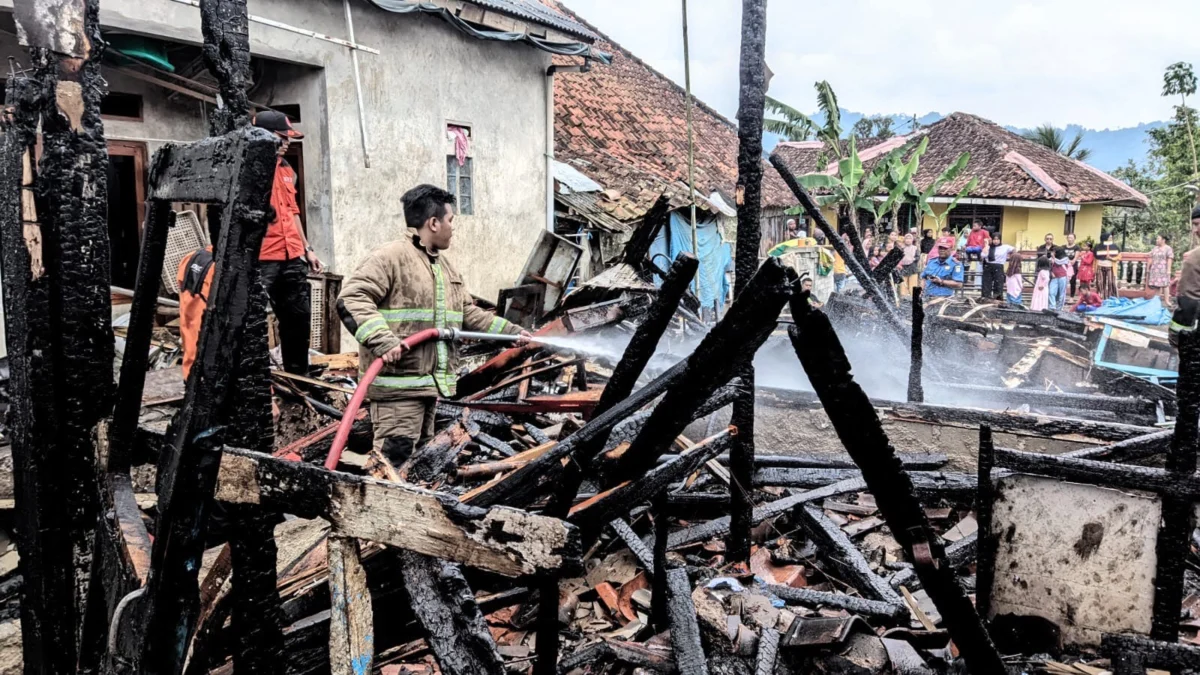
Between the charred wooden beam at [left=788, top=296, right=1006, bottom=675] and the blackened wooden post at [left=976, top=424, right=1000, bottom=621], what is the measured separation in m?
0.95

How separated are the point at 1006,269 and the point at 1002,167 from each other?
429 inches

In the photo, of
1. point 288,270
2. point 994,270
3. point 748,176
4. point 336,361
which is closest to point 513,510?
point 748,176

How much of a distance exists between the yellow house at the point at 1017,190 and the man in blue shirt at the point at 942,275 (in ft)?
20.6

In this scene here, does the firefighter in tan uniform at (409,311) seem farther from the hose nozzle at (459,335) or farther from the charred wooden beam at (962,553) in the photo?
the charred wooden beam at (962,553)

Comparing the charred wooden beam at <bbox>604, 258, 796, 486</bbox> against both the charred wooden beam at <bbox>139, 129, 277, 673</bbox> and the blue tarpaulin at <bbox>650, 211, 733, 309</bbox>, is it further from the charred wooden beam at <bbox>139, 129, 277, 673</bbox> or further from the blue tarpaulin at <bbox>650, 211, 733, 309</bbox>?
the blue tarpaulin at <bbox>650, 211, 733, 309</bbox>

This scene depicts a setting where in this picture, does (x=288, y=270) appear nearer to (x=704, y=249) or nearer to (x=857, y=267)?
(x=857, y=267)

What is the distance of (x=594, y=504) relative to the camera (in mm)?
2641

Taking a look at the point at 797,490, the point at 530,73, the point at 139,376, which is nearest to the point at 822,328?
the point at 139,376

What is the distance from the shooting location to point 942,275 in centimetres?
1873

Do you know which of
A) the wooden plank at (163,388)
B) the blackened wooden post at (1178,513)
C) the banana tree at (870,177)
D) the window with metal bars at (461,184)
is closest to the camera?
the blackened wooden post at (1178,513)

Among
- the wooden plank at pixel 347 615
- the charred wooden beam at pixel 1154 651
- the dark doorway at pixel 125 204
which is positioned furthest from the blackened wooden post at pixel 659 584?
the dark doorway at pixel 125 204

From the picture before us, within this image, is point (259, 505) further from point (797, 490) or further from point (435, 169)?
point (435, 169)

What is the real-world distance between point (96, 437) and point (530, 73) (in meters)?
10.5

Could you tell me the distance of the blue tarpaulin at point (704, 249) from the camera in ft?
54.1
